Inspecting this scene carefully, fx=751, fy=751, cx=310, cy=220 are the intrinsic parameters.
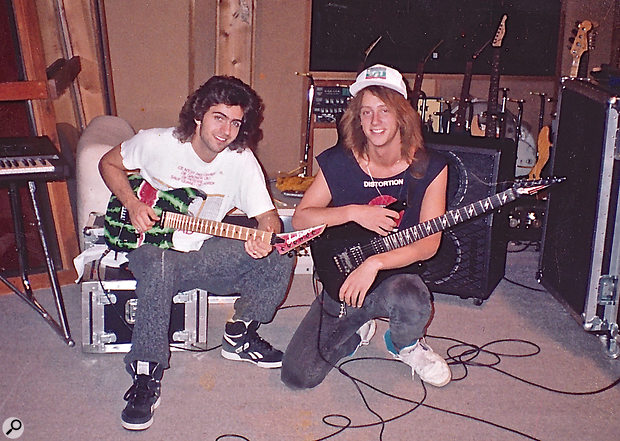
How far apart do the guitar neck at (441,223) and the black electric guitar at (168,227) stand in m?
0.29

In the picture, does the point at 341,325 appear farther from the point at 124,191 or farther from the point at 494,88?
the point at 494,88

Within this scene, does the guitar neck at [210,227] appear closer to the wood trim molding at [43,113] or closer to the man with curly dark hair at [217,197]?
the man with curly dark hair at [217,197]

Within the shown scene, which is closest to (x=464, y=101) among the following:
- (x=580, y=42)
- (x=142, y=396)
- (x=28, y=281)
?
(x=580, y=42)

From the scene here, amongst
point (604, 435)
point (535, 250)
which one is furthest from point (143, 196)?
point (535, 250)

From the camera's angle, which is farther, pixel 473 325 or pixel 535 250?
pixel 535 250

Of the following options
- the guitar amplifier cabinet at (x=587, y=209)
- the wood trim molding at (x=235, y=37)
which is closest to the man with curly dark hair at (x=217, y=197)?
the guitar amplifier cabinet at (x=587, y=209)

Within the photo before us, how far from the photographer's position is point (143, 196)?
311 cm

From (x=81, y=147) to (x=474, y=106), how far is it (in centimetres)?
308

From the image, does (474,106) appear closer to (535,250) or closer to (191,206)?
(535,250)

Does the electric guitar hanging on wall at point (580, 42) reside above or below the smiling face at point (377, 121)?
above

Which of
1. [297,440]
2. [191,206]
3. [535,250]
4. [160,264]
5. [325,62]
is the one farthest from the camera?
[325,62]

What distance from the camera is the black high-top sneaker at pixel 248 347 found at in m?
3.22

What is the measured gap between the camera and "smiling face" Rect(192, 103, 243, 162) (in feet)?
10.0

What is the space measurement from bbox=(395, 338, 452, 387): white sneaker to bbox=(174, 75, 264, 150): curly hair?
1110mm
